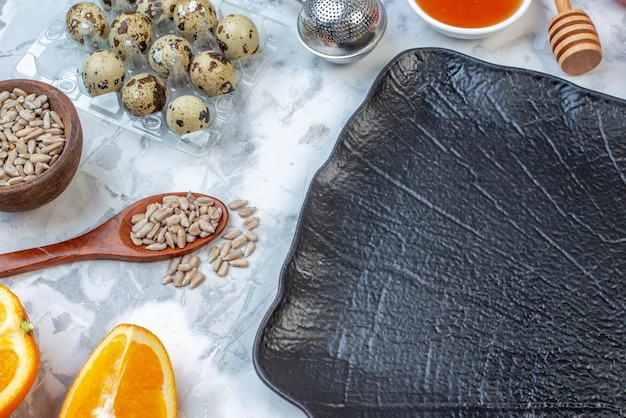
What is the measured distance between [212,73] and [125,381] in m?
0.37

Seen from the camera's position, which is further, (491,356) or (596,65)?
(596,65)

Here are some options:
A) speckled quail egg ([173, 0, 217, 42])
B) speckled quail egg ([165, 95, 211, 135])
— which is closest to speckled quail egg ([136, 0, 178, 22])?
speckled quail egg ([173, 0, 217, 42])

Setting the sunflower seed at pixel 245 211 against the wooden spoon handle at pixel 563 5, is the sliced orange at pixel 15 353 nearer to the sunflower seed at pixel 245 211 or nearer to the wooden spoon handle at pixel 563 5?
the sunflower seed at pixel 245 211

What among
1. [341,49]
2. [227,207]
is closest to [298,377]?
[227,207]

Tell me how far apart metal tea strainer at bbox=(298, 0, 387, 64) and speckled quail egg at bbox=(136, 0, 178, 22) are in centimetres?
16

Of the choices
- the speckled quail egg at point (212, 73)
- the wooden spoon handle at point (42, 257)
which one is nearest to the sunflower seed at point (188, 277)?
the wooden spoon handle at point (42, 257)

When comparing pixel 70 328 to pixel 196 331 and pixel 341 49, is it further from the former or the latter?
pixel 341 49

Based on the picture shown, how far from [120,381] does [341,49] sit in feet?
1.53

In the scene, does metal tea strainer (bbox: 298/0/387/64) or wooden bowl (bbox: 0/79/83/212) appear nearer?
wooden bowl (bbox: 0/79/83/212)

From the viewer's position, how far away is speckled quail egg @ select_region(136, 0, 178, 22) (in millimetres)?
1018

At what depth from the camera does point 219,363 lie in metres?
0.86

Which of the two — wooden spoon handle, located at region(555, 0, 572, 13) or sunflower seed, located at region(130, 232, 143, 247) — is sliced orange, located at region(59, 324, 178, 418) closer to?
sunflower seed, located at region(130, 232, 143, 247)

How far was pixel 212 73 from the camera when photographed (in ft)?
3.15

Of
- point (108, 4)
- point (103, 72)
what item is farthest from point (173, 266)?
point (108, 4)
